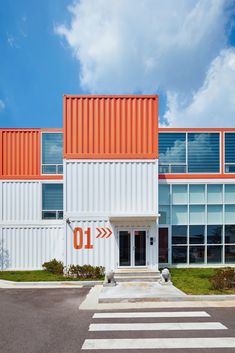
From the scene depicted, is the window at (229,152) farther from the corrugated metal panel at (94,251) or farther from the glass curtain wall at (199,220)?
the corrugated metal panel at (94,251)

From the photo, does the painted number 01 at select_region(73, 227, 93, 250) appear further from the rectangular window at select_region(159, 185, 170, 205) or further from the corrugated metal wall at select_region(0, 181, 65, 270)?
the rectangular window at select_region(159, 185, 170, 205)

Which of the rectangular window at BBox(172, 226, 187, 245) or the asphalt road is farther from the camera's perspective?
the rectangular window at BBox(172, 226, 187, 245)

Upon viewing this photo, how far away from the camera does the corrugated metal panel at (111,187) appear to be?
53.4 feet

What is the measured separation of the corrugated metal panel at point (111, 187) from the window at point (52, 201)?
2.92m

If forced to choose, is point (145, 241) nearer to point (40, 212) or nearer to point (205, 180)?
point (205, 180)

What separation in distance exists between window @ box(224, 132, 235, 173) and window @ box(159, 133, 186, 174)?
2.54 meters

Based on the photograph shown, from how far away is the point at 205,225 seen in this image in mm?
18234

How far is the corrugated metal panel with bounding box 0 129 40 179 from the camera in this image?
62.2 feet

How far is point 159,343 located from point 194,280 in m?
7.55

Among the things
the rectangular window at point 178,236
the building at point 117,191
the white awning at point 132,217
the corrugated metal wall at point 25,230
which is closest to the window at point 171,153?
the building at point 117,191

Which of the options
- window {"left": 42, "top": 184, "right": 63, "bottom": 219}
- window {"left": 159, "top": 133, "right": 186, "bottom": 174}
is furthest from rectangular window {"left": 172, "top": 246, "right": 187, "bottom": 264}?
window {"left": 42, "top": 184, "right": 63, "bottom": 219}

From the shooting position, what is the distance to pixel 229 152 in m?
18.8

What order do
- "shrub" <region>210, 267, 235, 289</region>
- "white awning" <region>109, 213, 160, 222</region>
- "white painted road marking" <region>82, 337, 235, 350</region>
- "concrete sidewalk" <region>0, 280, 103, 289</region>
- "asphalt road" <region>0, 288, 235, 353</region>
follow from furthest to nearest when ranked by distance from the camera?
1. "white awning" <region>109, 213, 160, 222</region>
2. "concrete sidewalk" <region>0, 280, 103, 289</region>
3. "shrub" <region>210, 267, 235, 289</region>
4. "asphalt road" <region>0, 288, 235, 353</region>
5. "white painted road marking" <region>82, 337, 235, 350</region>

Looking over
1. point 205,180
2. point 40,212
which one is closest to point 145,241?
point 205,180
